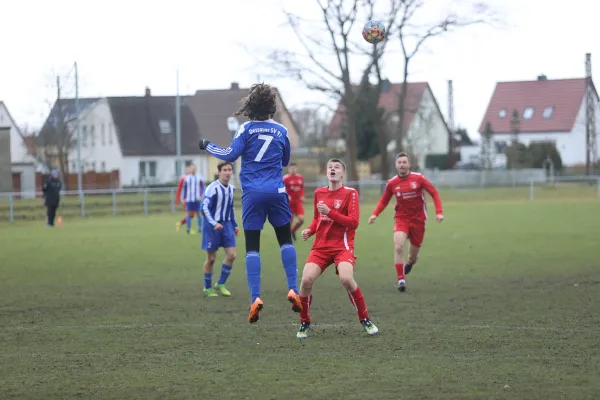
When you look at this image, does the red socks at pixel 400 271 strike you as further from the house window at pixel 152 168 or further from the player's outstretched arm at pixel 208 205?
the house window at pixel 152 168

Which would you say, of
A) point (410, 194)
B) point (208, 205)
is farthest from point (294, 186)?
point (208, 205)

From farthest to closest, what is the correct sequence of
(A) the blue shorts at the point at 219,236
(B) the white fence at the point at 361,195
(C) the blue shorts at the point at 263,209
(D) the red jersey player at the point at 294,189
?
1. (B) the white fence at the point at 361,195
2. (D) the red jersey player at the point at 294,189
3. (A) the blue shorts at the point at 219,236
4. (C) the blue shorts at the point at 263,209

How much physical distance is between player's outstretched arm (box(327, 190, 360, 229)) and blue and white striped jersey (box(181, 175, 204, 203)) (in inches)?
750

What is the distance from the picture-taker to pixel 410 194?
14.5 meters

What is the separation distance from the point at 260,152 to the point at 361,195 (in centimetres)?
4148

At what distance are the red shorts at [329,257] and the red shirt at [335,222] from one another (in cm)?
4

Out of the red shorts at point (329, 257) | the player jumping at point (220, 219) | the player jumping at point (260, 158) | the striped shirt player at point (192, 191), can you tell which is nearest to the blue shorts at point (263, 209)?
the player jumping at point (260, 158)

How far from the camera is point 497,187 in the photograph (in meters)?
58.9

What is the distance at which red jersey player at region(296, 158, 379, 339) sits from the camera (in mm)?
9312

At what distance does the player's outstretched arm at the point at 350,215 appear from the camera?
9.12 metres

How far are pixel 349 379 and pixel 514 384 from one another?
117 centimetres

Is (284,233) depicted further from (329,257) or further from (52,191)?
(52,191)

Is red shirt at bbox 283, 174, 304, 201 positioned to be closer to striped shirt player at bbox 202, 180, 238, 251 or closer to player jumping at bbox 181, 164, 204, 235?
player jumping at bbox 181, 164, 204, 235

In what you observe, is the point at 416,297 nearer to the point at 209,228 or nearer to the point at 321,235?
the point at 209,228
